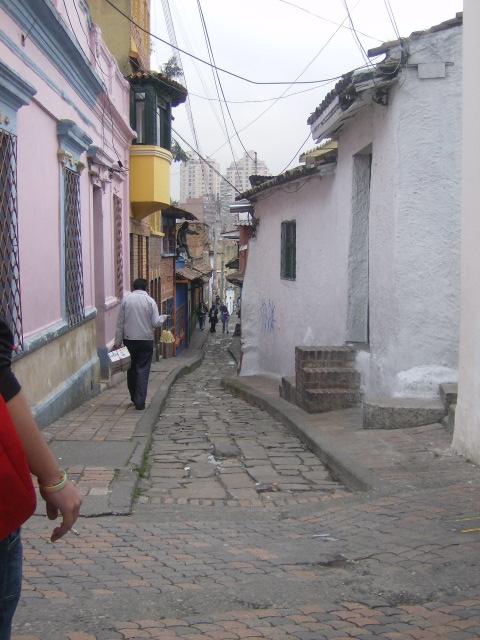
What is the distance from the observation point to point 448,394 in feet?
24.8

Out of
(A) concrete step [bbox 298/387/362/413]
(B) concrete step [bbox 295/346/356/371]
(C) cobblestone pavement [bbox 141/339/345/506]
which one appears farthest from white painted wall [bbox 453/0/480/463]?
(B) concrete step [bbox 295/346/356/371]

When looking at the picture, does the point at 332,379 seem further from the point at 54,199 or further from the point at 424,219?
the point at 54,199

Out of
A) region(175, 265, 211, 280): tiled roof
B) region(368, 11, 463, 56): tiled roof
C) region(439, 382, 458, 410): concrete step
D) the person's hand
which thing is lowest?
region(439, 382, 458, 410): concrete step

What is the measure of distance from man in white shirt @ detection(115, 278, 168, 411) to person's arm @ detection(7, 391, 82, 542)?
7.27 metres

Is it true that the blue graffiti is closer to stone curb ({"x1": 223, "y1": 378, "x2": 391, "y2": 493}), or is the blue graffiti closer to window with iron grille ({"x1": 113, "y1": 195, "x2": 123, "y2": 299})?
window with iron grille ({"x1": 113, "y1": 195, "x2": 123, "y2": 299})

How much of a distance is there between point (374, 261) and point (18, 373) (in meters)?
4.03

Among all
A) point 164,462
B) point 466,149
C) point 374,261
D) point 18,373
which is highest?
point 466,149

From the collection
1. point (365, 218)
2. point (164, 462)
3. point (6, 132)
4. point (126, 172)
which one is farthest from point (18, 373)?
point (126, 172)

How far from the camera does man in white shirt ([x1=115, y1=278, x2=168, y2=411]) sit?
32.2 ft

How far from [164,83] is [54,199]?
10.5m

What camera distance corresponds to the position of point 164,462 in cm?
737

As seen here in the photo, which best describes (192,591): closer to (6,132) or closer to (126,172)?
(6,132)

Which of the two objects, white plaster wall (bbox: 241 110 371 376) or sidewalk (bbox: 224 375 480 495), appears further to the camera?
white plaster wall (bbox: 241 110 371 376)

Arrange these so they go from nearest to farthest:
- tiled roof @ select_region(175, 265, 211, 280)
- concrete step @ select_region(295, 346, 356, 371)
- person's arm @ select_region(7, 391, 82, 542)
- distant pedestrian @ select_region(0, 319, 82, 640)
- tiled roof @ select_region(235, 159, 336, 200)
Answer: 1. distant pedestrian @ select_region(0, 319, 82, 640)
2. person's arm @ select_region(7, 391, 82, 542)
3. concrete step @ select_region(295, 346, 356, 371)
4. tiled roof @ select_region(235, 159, 336, 200)
5. tiled roof @ select_region(175, 265, 211, 280)
